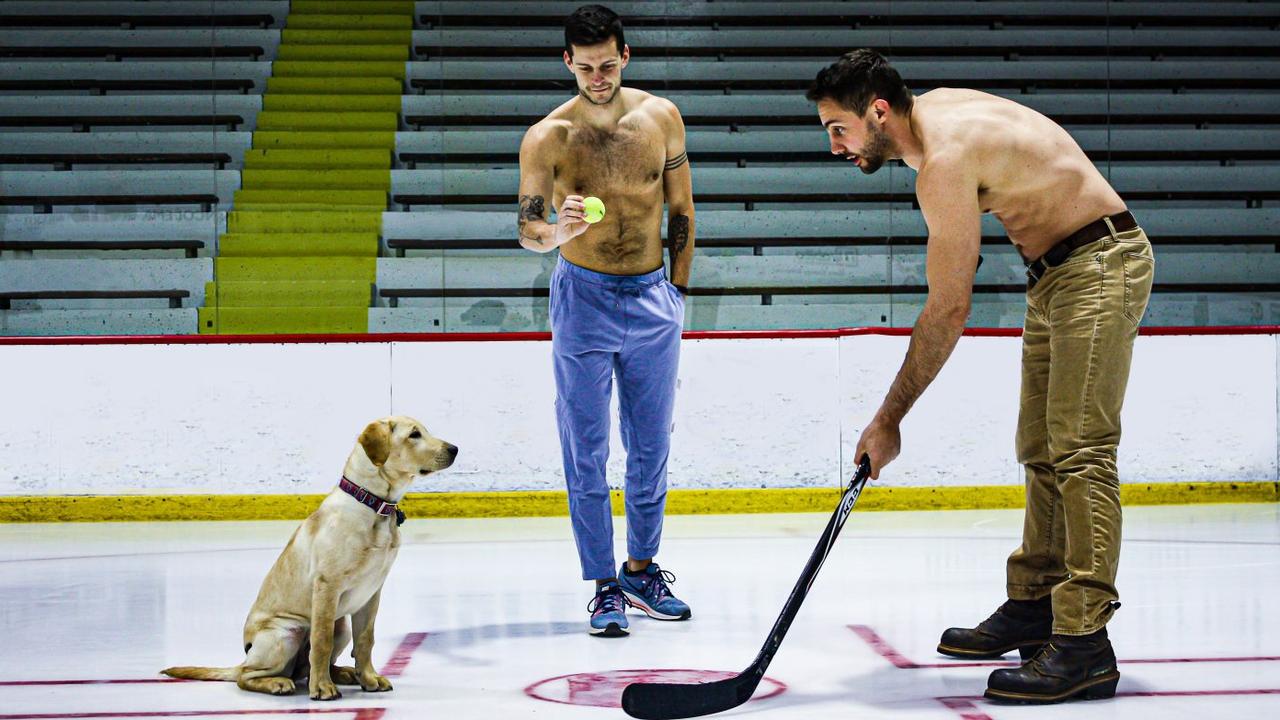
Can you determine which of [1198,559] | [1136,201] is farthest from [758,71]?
[1198,559]

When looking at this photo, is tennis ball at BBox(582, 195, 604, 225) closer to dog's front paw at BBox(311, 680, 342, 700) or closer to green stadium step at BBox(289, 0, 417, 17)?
dog's front paw at BBox(311, 680, 342, 700)

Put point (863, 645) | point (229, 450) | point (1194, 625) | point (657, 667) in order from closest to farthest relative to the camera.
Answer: point (657, 667)
point (863, 645)
point (1194, 625)
point (229, 450)

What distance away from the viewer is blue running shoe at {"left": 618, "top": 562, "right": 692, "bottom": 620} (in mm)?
3613

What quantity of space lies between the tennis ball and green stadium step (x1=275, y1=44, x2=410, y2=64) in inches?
190

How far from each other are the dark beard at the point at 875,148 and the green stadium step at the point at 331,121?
17.0 ft

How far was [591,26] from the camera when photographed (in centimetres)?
341

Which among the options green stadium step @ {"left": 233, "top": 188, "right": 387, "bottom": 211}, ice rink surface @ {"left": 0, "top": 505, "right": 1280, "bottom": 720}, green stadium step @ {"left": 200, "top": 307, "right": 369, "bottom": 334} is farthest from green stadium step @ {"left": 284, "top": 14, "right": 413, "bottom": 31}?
ice rink surface @ {"left": 0, "top": 505, "right": 1280, "bottom": 720}

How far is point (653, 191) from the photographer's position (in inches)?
145

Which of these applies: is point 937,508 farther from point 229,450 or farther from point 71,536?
point 71,536

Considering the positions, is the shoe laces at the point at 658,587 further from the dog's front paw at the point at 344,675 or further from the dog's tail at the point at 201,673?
the dog's tail at the point at 201,673

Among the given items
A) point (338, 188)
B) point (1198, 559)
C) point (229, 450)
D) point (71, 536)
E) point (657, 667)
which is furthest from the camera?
point (338, 188)

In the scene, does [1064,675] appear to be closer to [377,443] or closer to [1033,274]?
[1033,274]

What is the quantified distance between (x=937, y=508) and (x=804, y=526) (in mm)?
968

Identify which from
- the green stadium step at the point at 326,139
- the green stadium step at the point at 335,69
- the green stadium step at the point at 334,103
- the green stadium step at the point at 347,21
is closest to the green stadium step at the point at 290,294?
the green stadium step at the point at 326,139
